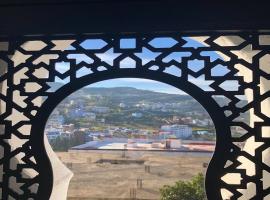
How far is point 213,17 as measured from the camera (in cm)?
174

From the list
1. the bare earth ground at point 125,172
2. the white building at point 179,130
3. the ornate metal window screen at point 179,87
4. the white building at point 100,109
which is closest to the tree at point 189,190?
the white building at point 179,130

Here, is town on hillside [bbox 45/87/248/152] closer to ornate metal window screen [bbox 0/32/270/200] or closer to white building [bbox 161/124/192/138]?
white building [bbox 161/124/192/138]

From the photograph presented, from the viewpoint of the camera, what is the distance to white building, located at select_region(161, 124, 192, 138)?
1028 cm

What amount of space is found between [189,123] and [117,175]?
5.59 metres

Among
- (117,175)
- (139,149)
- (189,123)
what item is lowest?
(117,175)

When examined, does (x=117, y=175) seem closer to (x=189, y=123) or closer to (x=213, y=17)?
(x=189, y=123)

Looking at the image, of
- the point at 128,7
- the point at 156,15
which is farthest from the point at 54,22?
the point at 156,15

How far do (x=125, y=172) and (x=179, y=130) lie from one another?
5.02 metres

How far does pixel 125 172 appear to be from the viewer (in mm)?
14492

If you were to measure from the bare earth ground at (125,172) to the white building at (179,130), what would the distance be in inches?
113

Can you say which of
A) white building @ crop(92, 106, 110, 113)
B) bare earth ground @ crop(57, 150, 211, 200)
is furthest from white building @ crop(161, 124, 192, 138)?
bare earth ground @ crop(57, 150, 211, 200)

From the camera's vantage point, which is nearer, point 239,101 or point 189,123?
point 239,101

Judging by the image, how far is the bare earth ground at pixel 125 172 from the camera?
1312 cm

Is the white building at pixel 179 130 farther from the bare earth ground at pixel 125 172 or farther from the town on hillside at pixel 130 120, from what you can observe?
the bare earth ground at pixel 125 172
